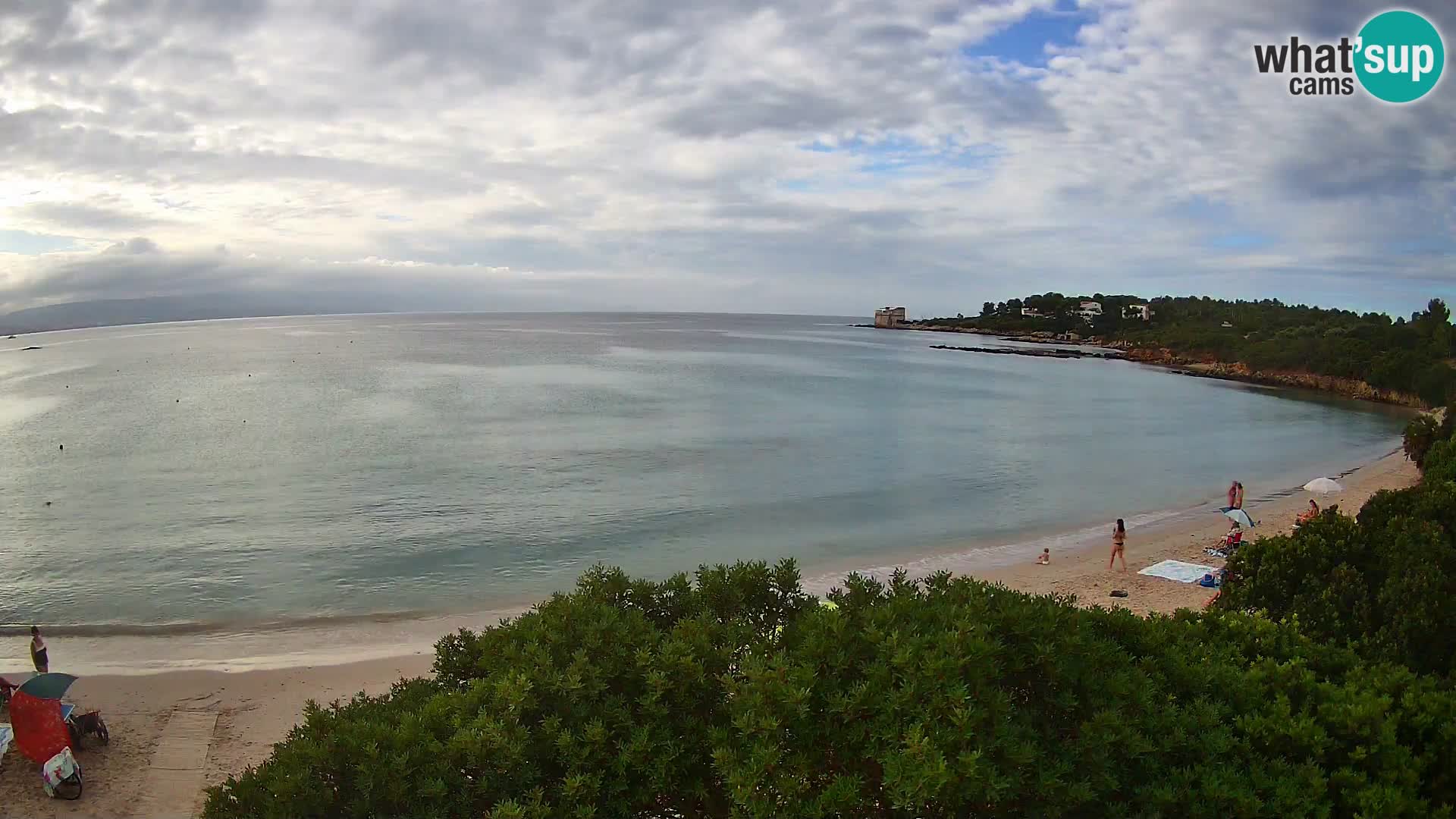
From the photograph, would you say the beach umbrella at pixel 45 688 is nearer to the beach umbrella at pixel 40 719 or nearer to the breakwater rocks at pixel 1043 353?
the beach umbrella at pixel 40 719

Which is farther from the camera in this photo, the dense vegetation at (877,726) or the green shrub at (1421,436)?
the green shrub at (1421,436)

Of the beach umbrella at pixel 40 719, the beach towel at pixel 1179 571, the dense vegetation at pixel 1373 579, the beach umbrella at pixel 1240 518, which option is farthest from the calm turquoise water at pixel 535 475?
the dense vegetation at pixel 1373 579

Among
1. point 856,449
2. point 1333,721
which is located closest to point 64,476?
point 856,449

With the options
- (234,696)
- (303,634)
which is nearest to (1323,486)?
(303,634)

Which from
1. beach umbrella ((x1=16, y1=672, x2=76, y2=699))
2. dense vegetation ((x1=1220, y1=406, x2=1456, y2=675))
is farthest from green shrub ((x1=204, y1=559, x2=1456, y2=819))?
beach umbrella ((x1=16, y1=672, x2=76, y2=699))

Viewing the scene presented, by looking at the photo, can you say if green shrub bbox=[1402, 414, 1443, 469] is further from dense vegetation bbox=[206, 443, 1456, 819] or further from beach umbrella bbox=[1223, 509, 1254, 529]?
dense vegetation bbox=[206, 443, 1456, 819]

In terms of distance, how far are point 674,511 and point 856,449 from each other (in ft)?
51.8

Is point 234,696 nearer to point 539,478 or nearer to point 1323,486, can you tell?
point 539,478

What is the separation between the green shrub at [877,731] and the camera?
15.2 ft

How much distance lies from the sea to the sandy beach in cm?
279

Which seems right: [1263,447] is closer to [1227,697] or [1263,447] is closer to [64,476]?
[1227,697]

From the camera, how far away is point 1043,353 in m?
130

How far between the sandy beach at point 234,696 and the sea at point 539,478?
279 centimetres

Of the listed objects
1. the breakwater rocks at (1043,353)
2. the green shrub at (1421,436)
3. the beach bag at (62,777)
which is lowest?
the beach bag at (62,777)
